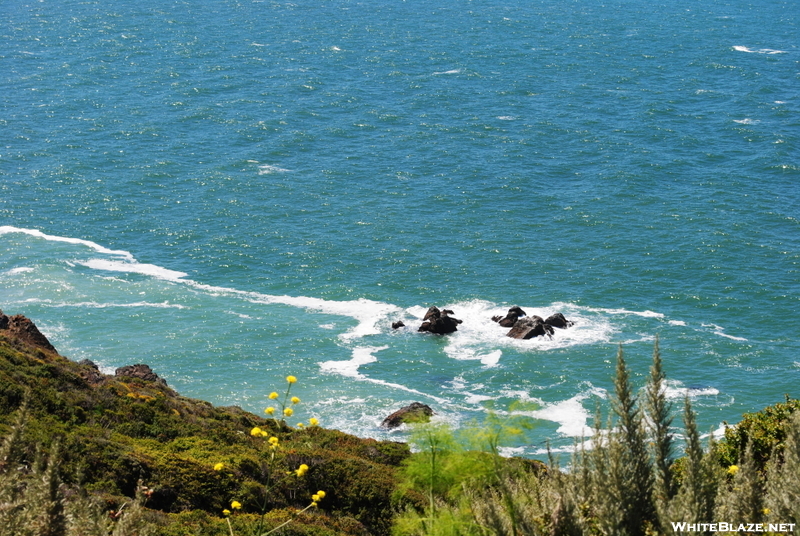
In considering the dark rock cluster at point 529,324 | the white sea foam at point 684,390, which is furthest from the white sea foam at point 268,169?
the white sea foam at point 684,390

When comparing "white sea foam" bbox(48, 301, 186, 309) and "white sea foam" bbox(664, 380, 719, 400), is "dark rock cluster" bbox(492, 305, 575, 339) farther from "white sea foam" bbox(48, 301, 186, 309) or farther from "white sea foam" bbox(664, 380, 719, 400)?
"white sea foam" bbox(48, 301, 186, 309)

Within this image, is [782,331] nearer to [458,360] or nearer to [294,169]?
[458,360]

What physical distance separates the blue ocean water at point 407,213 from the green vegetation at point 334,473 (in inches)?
403

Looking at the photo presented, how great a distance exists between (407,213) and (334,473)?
60.8 metres

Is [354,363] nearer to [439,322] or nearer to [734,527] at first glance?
[439,322]

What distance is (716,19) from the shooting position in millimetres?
173875

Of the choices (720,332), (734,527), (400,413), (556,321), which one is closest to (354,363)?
(400,413)

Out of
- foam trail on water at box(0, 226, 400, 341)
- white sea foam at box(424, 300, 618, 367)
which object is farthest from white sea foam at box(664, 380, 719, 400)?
foam trail on water at box(0, 226, 400, 341)

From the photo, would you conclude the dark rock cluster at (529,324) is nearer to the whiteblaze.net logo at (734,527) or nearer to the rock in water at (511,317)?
the rock in water at (511,317)

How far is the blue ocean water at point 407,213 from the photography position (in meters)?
63.7

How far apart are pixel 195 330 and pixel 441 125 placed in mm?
55428

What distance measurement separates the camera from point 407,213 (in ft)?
291

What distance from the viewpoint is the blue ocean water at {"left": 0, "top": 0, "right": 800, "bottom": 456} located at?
6369 cm

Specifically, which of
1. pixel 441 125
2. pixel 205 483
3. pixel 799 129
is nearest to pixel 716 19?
pixel 799 129
